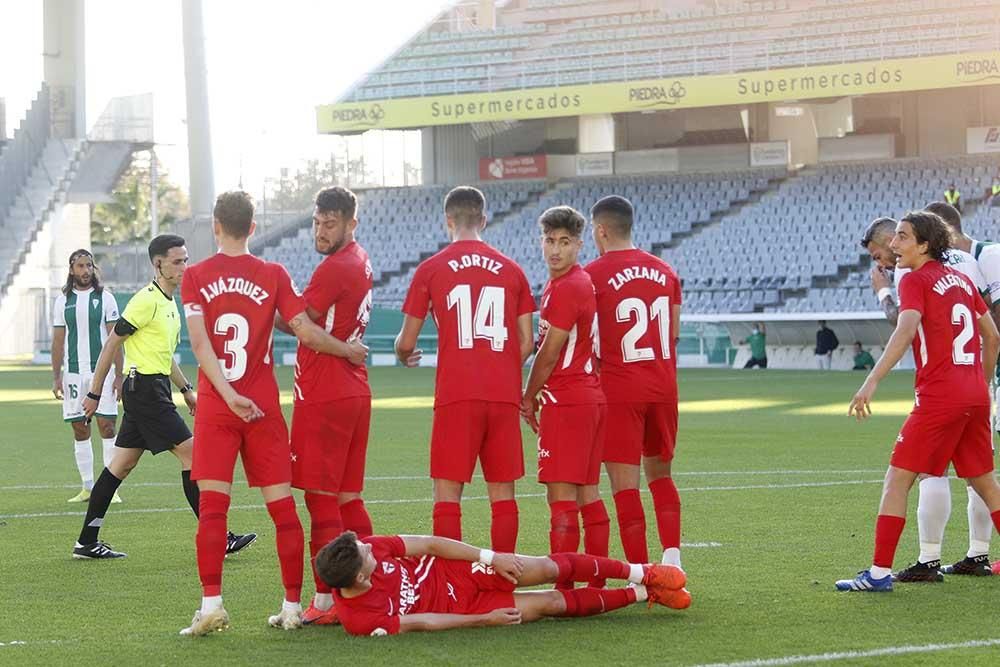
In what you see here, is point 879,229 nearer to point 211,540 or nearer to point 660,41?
point 211,540

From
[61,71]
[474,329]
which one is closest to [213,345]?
[474,329]

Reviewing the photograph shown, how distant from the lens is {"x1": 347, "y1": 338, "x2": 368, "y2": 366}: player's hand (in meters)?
8.13

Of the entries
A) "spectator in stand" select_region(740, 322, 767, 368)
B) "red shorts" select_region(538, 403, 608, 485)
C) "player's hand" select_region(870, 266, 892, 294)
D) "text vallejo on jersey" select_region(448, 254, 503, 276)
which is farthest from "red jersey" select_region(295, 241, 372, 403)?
"spectator in stand" select_region(740, 322, 767, 368)

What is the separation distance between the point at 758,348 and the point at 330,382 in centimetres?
3308

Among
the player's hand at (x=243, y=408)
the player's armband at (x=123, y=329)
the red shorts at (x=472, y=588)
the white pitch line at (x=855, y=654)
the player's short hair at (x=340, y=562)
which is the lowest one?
the white pitch line at (x=855, y=654)

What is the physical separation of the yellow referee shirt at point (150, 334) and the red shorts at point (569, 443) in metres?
3.57

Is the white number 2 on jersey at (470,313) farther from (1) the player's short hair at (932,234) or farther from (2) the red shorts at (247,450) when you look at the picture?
(1) the player's short hair at (932,234)

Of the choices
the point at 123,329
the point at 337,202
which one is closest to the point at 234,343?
the point at 337,202

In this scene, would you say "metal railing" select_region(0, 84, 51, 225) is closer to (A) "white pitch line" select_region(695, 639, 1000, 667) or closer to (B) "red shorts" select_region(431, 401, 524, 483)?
(B) "red shorts" select_region(431, 401, 524, 483)

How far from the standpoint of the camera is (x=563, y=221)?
840cm

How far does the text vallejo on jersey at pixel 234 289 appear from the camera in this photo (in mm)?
7797

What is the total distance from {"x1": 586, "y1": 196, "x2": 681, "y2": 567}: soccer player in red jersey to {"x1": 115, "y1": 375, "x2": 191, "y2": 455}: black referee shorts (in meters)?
3.30

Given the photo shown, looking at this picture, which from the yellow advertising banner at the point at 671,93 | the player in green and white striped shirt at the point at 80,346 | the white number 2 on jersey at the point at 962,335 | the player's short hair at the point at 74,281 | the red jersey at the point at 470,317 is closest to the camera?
the red jersey at the point at 470,317

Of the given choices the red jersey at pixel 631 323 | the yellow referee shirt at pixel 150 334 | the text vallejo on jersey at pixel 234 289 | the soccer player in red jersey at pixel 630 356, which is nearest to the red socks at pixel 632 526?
the soccer player in red jersey at pixel 630 356
